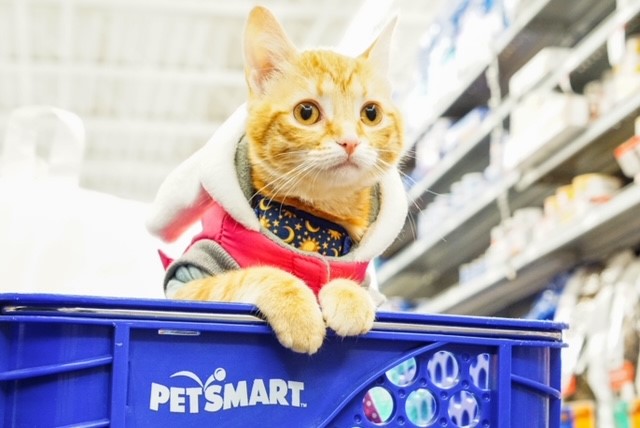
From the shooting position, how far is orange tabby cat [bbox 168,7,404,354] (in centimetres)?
125

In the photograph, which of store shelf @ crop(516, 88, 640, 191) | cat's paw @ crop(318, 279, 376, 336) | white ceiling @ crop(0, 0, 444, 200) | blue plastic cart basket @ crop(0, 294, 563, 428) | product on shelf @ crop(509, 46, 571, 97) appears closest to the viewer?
blue plastic cart basket @ crop(0, 294, 563, 428)

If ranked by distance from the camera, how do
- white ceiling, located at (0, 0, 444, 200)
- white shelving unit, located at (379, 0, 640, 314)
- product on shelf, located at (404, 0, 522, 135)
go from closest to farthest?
white shelving unit, located at (379, 0, 640, 314)
product on shelf, located at (404, 0, 522, 135)
white ceiling, located at (0, 0, 444, 200)

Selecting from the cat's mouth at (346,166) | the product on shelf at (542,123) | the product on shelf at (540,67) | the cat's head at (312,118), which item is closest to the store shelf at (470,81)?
the product on shelf at (540,67)

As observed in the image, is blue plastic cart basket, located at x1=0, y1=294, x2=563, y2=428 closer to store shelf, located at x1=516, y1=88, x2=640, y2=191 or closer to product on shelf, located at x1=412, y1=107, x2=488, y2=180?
store shelf, located at x1=516, y1=88, x2=640, y2=191

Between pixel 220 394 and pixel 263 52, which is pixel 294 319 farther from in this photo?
pixel 263 52

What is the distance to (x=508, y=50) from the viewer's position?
3582mm

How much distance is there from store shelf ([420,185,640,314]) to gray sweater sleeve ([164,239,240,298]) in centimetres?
155

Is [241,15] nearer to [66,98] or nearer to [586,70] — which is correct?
[66,98]

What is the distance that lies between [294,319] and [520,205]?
3.03 metres

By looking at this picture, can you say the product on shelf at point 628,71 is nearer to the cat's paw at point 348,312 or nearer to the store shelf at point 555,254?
the store shelf at point 555,254

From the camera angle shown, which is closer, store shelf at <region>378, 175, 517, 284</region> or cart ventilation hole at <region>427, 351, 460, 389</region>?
cart ventilation hole at <region>427, 351, 460, 389</region>

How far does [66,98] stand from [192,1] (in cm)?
256

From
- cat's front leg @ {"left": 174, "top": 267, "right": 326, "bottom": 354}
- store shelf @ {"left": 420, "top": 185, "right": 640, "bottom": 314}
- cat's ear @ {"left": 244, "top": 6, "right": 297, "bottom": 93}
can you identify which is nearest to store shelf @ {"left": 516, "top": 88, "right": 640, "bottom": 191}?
store shelf @ {"left": 420, "top": 185, "right": 640, "bottom": 314}

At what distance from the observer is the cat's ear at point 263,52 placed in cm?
132
